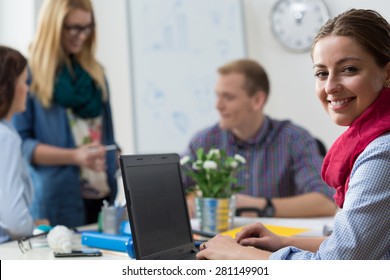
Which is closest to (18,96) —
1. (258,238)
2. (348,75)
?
(258,238)

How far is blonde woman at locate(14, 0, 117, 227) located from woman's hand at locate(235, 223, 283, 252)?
1.02 metres

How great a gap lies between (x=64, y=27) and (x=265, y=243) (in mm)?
1353

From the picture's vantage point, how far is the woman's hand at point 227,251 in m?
0.94

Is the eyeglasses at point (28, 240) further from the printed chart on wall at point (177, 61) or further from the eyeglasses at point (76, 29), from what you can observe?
the printed chart on wall at point (177, 61)

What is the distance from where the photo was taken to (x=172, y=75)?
125 inches

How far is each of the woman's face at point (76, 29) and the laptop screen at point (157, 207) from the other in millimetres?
1055

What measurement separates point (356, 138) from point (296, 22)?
2332mm

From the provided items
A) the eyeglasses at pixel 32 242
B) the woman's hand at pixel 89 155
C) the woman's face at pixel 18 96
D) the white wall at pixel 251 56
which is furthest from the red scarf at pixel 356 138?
the white wall at pixel 251 56

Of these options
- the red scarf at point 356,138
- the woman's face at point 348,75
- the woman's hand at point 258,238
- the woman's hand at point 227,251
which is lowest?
the woman's hand at point 258,238

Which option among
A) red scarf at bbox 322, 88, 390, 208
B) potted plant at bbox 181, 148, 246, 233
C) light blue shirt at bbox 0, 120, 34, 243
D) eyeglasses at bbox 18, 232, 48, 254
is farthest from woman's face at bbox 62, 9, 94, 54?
red scarf at bbox 322, 88, 390, 208

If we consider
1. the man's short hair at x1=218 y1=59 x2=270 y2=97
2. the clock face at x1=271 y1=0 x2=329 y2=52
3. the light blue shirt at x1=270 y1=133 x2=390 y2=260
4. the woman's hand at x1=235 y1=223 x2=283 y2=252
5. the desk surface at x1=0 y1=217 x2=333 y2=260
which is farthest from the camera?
the clock face at x1=271 y1=0 x2=329 y2=52

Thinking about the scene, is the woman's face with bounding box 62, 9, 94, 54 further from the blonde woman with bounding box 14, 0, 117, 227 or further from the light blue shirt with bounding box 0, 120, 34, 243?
the light blue shirt with bounding box 0, 120, 34, 243

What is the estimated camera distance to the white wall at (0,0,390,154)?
9.63 feet
